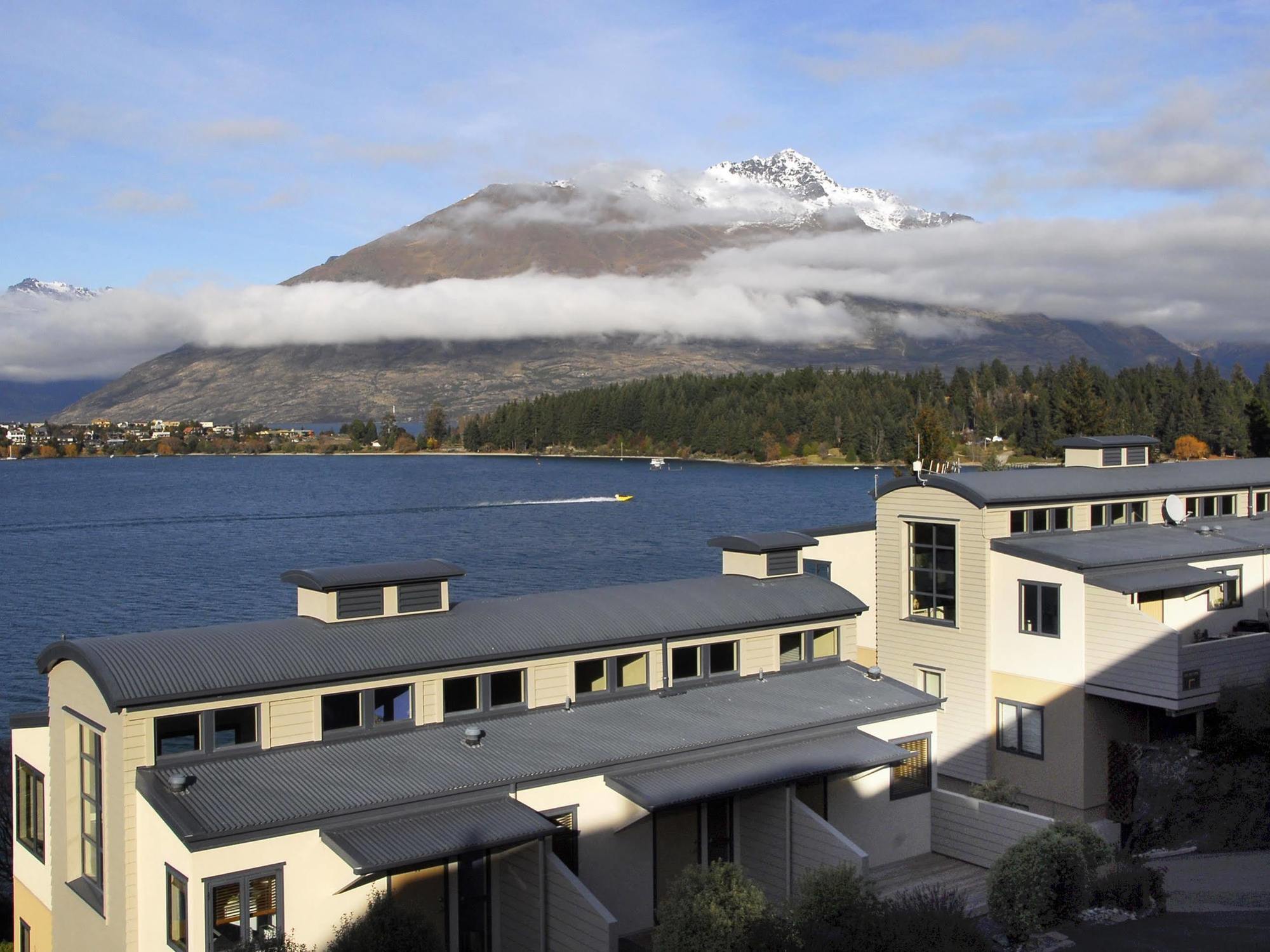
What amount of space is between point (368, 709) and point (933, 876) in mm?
11569

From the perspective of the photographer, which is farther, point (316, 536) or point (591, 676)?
point (316, 536)

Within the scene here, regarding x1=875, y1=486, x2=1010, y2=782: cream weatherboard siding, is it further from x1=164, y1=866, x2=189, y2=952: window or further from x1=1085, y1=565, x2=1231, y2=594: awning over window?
x1=164, y1=866, x2=189, y2=952: window

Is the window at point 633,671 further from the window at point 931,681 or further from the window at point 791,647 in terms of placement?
the window at point 931,681

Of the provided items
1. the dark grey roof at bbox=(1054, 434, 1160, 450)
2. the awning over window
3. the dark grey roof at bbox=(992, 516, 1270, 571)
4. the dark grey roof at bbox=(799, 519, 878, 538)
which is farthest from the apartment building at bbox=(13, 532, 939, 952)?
the dark grey roof at bbox=(1054, 434, 1160, 450)

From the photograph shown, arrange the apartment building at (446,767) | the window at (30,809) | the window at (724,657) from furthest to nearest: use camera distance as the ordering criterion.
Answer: the window at (724,657) → the window at (30,809) → the apartment building at (446,767)

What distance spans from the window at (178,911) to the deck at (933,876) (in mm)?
11742

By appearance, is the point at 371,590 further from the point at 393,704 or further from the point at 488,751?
the point at 488,751

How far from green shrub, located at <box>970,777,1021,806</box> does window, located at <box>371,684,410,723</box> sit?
44.5ft

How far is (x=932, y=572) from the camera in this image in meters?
32.4

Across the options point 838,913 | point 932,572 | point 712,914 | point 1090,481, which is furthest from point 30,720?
point 1090,481

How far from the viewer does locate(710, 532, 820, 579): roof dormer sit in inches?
1094

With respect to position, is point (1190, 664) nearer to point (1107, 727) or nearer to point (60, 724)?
point (1107, 727)

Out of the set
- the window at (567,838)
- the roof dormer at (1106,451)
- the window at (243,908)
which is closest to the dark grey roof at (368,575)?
the window at (567,838)

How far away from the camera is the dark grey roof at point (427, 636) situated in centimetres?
1947
